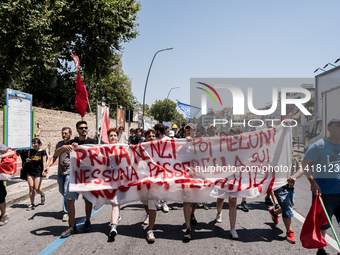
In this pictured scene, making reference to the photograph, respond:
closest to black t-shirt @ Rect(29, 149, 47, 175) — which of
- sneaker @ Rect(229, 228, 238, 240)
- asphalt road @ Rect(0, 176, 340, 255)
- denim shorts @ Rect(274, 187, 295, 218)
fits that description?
asphalt road @ Rect(0, 176, 340, 255)

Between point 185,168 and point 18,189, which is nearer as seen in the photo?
point 185,168

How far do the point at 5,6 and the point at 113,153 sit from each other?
12347mm

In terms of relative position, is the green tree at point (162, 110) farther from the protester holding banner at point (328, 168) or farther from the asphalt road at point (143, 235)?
the protester holding banner at point (328, 168)

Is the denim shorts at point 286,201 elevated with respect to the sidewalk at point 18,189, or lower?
elevated

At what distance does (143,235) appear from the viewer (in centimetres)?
458

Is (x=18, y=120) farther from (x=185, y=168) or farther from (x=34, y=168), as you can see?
(x=185, y=168)

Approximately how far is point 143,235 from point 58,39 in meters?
16.3

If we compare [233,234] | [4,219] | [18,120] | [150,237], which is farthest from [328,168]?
[18,120]

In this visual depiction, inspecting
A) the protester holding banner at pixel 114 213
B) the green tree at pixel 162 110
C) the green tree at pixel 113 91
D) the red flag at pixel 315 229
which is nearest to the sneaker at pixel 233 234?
the red flag at pixel 315 229

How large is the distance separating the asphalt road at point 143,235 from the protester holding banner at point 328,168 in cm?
73

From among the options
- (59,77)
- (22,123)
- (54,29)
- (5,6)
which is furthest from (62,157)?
(59,77)

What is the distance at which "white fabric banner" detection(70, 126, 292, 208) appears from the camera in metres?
4.69

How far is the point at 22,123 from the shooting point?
818cm

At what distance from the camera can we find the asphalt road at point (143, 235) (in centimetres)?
397
